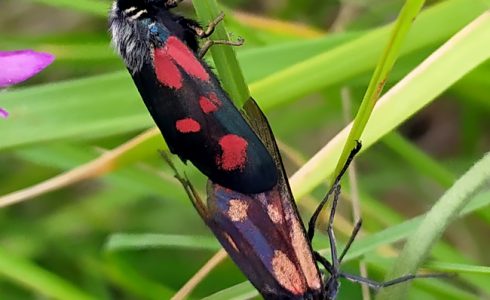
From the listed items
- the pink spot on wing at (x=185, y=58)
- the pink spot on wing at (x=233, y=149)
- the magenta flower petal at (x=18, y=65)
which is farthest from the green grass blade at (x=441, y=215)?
the magenta flower petal at (x=18, y=65)

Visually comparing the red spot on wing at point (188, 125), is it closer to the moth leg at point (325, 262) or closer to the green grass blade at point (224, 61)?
the green grass blade at point (224, 61)

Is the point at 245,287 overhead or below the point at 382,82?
below

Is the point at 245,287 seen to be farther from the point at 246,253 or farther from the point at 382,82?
the point at 382,82

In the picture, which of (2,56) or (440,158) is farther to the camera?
(440,158)

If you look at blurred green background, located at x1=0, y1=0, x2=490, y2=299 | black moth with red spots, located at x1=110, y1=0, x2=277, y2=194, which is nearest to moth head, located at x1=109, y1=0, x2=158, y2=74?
black moth with red spots, located at x1=110, y1=0, x2=277, y2=194

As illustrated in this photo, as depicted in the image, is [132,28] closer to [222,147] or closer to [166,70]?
[166,70]

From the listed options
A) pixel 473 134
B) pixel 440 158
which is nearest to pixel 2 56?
pixel 473 134

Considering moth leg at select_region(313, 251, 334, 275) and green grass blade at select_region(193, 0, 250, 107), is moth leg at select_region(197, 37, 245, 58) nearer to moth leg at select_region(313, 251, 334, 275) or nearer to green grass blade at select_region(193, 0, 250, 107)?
green grass blade at select_region(193, 0, 250, 107)

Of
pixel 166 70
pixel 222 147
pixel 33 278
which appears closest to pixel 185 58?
pixel 166 70
